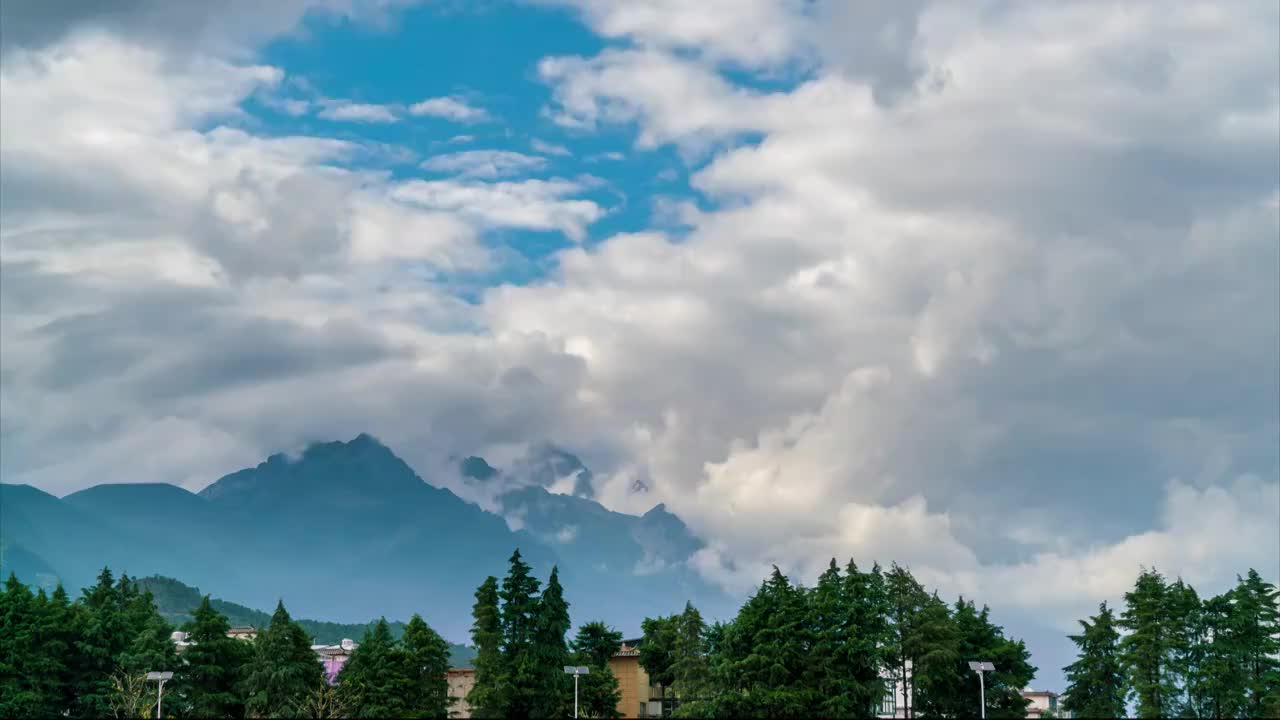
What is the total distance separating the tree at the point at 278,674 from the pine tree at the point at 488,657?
368 inches

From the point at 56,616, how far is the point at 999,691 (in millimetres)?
53977

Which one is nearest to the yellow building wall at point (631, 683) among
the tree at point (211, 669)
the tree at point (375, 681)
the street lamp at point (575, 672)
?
the street lamp at point (575, 672)

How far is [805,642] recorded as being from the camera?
235ft

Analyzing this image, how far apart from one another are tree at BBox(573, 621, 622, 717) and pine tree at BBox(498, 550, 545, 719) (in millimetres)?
3608

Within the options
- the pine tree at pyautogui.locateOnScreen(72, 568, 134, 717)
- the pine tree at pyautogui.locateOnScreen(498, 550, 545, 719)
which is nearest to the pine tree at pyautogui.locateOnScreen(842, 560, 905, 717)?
the pine tree at pyautogui.locateOnScreen(498, 550, 545, 719)

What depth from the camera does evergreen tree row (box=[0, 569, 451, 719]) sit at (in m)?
70.3

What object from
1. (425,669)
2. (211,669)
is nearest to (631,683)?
(425,669)

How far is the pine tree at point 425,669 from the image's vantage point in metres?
74.1

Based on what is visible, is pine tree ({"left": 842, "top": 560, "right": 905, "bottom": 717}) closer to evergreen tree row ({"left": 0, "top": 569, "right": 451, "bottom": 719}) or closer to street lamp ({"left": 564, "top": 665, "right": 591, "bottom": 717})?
street lamp ({"left": 564, "top": 665, "right": 591, "bottom": 717})

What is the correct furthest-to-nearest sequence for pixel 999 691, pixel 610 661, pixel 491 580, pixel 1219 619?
1. pixel 610 661
2. pixel 491 580
3. pixel 999 691
4. pixel 1219 619

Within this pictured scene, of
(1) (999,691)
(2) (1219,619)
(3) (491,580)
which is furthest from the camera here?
(3) (491,580)

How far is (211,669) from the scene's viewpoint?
7112 cm

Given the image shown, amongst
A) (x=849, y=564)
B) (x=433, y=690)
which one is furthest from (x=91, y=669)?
(x=849, y=564)

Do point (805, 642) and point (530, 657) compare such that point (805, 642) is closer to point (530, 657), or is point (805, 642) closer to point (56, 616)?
point (530, 657)
